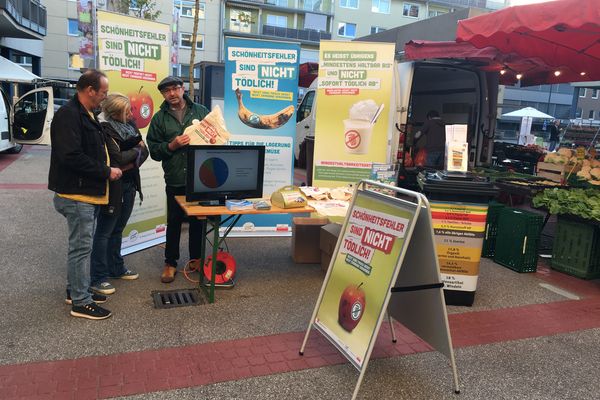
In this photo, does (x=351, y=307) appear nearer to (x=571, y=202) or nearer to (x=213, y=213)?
(x=213, y=213)

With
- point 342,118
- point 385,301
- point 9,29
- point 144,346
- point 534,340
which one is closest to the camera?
point 385,301

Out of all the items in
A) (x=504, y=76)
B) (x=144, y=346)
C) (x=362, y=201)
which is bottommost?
(x=144, y=346)

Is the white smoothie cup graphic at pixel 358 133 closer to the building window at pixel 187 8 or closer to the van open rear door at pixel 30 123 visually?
the van open rear door at pixel 30 123

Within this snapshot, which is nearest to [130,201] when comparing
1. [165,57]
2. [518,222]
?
[165,57]

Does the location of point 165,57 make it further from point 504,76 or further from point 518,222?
point 504,76

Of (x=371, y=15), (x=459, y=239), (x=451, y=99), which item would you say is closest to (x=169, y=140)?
(x=459, y=239)

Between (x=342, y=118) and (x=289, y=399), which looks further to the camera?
(x=342, y=118)

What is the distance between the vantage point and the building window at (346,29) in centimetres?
4112

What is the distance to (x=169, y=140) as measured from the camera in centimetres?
466

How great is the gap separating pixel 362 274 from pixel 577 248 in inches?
148

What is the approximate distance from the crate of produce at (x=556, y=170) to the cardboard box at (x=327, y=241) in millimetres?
3797

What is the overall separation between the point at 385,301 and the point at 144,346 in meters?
1.78

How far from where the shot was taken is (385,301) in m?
2.72

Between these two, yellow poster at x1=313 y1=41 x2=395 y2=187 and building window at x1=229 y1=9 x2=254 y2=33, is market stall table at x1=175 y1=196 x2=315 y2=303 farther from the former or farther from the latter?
building window at x1=229 y1=9 x2=254 y2=33
